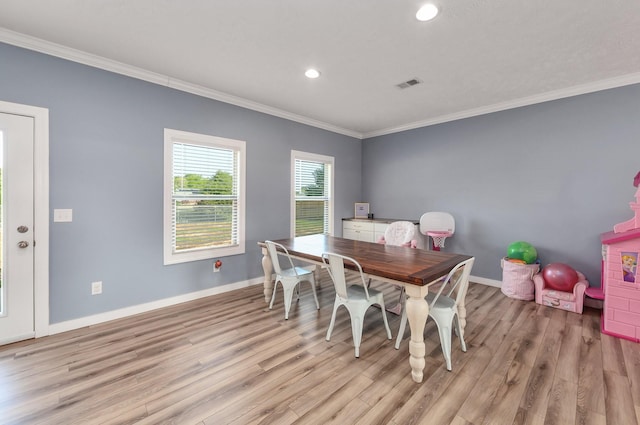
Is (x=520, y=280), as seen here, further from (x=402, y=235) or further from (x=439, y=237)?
(x=402, y=235)

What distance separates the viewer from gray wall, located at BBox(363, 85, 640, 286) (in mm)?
3131

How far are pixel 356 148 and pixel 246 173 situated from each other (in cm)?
264

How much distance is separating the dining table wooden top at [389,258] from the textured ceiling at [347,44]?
1.92m

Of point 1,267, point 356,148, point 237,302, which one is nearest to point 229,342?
point 237,302

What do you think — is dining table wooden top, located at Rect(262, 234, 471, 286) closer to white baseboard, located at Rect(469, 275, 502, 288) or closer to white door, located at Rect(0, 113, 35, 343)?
white baseboard, located at Rect(469, 275, 502, 288)

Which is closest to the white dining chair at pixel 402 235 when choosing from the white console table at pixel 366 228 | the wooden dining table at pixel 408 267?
the wooden dining table at pixel 408 267

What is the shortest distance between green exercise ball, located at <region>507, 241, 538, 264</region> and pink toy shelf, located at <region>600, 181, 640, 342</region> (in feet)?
2.69

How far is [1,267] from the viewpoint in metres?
2.35

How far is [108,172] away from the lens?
2.80 meters

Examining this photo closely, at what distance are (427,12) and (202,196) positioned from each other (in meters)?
3.06

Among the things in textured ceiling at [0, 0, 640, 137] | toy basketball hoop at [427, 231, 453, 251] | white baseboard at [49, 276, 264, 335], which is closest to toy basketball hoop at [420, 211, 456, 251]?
toy basketball hoop at [427, 231, 453, 251]

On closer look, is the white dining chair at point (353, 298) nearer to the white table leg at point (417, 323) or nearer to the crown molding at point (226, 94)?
the white table leg at point (417, 323)

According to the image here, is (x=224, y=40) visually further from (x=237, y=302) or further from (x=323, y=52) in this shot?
(x=237, y=302)

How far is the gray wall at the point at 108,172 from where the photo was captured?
2.53 meters
